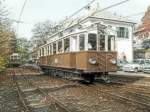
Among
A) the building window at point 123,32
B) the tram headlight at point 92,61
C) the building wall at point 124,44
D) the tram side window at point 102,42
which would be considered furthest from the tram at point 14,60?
the tram headlight at point 92,61

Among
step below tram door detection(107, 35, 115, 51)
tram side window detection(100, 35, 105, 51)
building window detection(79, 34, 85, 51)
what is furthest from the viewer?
step below tram door detection(107, 35, 115, 51)

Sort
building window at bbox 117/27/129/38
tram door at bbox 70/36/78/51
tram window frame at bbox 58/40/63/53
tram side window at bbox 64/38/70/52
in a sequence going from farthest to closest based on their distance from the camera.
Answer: building window at bbox 117/27/129/38, tram window frame at bbox 58/40/63/53, tram side window at bbox 64/38/70/52, tram door at bbox 70/36/78/51

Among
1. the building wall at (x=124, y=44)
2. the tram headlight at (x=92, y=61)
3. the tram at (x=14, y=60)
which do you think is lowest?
the tram headlight at (x=92, y=61)

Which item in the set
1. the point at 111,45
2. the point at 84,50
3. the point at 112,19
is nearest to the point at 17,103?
the point at 84,50

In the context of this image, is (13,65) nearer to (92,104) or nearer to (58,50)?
(58,50)

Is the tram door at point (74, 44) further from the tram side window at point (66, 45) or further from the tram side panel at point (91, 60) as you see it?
the tram side window at point (66, 45)

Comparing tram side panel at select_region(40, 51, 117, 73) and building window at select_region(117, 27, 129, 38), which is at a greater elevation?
building window at select_region(117, 27, 129, 38)

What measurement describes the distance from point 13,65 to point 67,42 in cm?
4839

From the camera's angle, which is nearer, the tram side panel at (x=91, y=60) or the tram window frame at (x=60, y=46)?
the tram side panel at (x=91, y=60)

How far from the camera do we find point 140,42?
64938 millimetres

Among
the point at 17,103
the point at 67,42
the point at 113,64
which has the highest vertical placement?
the point at 67,42

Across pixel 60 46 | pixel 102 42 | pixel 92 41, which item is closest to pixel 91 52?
pixel 92 41

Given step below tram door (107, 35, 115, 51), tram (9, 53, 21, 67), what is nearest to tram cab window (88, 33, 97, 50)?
step below tram door (107, 35, 115, 51)

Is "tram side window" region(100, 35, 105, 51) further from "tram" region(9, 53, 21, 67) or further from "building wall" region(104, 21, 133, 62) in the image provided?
"tram" region(9, 53, 21, 67)
